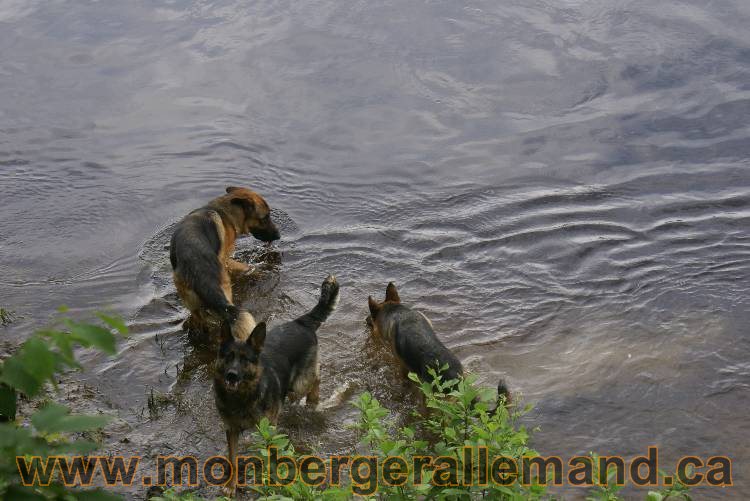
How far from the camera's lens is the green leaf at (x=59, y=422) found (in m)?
1.79

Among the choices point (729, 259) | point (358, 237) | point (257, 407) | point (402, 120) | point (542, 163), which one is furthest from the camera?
point (402, 120)

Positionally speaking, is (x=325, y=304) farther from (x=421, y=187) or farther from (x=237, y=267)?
(x=421, y=187)

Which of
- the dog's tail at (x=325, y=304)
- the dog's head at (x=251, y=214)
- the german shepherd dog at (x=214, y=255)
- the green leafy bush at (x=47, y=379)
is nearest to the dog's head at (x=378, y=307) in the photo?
the dog's tail at (x=325, y=304)

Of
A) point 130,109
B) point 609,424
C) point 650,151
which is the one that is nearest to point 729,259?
point 650,151

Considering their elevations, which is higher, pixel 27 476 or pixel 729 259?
pixel 27 476

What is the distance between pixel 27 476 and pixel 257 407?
355 centimetres

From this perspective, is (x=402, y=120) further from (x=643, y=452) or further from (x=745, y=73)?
(x=643, y=452)

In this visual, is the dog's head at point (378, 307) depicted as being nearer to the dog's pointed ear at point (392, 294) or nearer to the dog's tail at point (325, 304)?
the dog's pointed ear at point (392, 294)

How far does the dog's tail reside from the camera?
666 centimetres

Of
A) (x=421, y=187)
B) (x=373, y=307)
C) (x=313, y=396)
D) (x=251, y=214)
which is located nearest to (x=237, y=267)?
(x=251, y=214)

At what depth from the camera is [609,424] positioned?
6324 millimetres

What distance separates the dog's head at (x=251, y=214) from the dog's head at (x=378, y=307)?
204 centimetres

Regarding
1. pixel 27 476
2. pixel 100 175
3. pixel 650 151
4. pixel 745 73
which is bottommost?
pixel 100 175

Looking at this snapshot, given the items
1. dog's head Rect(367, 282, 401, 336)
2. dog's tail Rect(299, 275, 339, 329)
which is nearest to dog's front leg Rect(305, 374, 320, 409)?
dog's tail Rect(299, 275, 339, 329)
